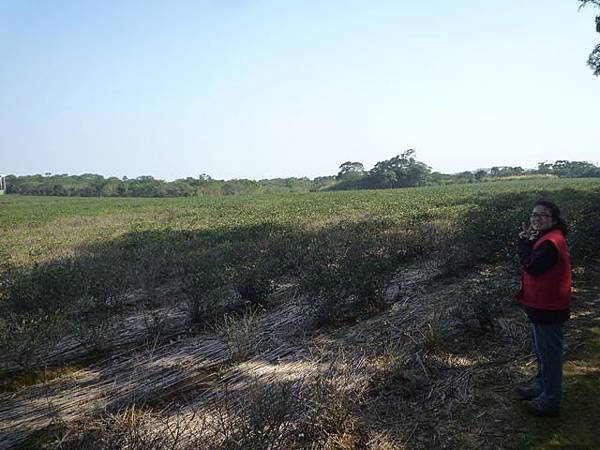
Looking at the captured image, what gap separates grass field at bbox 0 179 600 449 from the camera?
9.64ft

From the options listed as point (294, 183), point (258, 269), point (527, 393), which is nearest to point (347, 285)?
point (258, 269)

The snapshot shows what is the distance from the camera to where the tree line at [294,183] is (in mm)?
83812

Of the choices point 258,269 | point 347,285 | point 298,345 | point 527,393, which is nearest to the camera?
point 527,393

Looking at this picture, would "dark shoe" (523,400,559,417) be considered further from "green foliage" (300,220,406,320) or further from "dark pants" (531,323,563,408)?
"green foliage" (300,220,406,320)

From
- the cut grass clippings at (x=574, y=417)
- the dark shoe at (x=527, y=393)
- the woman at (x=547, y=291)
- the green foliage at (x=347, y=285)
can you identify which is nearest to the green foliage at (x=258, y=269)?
the green foliage at (x=347, y=285)

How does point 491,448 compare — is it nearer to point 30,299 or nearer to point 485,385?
point 485,385

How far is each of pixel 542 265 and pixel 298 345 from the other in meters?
Result: 2.72

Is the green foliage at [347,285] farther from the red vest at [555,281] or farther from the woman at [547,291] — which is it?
the red vest at [555,281]

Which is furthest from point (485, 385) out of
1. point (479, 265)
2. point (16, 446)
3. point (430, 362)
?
point (479, 265)

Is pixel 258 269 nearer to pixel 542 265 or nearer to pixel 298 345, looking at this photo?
pixel 298 345

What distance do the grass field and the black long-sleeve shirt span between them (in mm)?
783

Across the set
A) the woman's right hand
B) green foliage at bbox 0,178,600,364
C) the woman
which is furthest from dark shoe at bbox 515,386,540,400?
green foliage at bbox 0,178,600,364

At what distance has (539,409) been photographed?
10.2ft

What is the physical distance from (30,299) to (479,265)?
7363 millimetres
